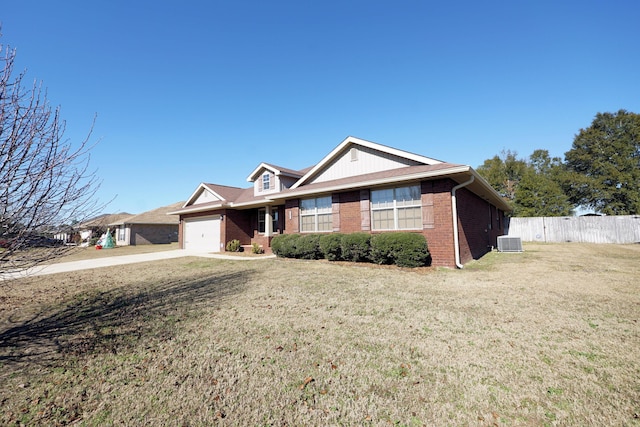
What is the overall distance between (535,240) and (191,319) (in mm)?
28126

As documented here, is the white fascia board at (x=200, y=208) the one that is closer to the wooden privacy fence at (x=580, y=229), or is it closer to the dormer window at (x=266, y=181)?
the dormer window at (x=266, y=181)

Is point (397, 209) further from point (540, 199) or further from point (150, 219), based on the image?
point (540, 199)

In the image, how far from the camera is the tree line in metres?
30.6

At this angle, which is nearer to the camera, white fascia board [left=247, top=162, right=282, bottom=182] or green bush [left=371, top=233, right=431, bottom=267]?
green bush [left=371, top=233, right=431, bottom=267]

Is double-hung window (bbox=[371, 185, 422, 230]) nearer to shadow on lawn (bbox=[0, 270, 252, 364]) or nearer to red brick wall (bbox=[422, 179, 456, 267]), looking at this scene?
red brick wall (bbox=[422, 179, 456, 267])

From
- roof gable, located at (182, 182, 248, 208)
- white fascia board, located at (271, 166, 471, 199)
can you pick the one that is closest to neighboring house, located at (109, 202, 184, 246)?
roof gable, located at (182, 182, 248, 208)

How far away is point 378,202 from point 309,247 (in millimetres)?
3667

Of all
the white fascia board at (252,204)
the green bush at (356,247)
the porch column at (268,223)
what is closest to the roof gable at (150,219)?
Result: the white fascia board at (252,204)

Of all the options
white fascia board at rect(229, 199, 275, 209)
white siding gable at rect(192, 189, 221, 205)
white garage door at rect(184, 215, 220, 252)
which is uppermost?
white siding gable at rect(192, 189, 221, 205)

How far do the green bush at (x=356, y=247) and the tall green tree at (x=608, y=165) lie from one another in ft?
119

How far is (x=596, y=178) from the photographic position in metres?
32.8

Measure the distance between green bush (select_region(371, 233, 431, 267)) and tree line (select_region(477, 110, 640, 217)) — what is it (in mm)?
31914

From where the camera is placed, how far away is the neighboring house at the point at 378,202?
31.5 ft

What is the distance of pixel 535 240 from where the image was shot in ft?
76.8
